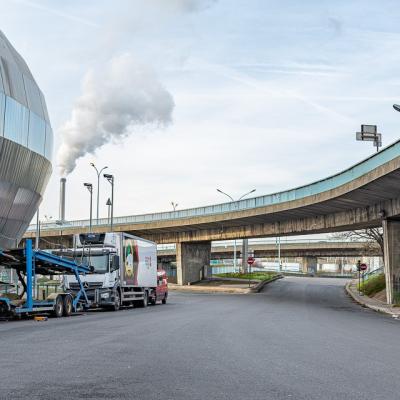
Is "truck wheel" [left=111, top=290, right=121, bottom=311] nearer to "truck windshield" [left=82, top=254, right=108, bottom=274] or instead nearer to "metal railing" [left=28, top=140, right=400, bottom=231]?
"truck windshield" [left=82, top=254, right=108, bottom=274]

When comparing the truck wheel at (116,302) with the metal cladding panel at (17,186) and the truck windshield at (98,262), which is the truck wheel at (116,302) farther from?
the metal cladding panel at (17,186)

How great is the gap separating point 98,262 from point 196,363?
1743 cm

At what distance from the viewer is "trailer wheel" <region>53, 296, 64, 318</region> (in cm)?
2244

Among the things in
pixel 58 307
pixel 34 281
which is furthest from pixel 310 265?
pixel 34 281

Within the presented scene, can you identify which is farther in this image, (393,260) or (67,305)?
Answer: (393,260)

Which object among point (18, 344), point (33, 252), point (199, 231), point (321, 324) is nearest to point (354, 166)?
point (321, 324)

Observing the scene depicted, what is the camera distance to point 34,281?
2200 centimetres

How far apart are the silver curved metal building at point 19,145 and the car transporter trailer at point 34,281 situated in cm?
1027

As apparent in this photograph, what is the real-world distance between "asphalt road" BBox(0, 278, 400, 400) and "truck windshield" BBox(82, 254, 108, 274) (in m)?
9.22

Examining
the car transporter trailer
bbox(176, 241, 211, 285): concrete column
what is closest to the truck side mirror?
the car transporter trailer

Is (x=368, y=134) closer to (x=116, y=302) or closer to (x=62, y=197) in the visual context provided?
(x=116, y=302)

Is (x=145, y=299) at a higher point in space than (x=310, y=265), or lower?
lower

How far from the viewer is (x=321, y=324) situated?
65.8 feet

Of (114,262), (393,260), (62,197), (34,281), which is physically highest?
(62,197)
